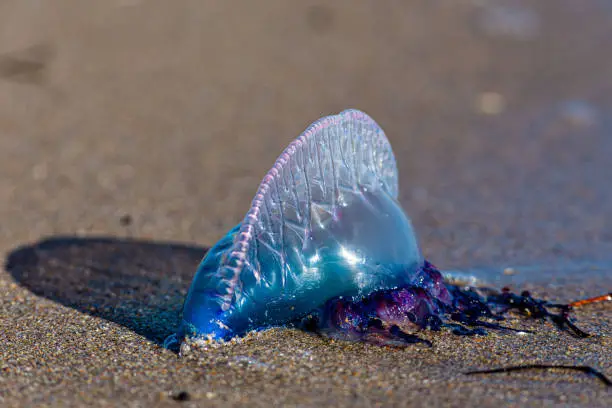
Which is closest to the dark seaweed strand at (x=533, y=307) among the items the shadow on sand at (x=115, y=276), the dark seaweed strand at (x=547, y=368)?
the dark seaweed strand at (x=547, y=368)

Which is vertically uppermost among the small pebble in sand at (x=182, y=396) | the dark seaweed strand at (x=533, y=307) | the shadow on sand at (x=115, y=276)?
the dark seaweed strand at (x=533, y=307)

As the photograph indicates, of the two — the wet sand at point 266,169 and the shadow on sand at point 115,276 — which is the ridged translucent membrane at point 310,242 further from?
the shadow on sand at point 115,276

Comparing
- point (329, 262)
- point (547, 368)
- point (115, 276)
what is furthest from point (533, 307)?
point (115, 276)

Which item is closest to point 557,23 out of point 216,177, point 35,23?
point 216,177

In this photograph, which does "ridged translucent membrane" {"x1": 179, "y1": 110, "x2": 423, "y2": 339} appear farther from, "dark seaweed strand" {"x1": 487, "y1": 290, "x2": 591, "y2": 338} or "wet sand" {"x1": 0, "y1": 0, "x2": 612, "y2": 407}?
"dark seaweed strand" {"x1": 487, "y1": 290, "x2": 591, "y2": 338}

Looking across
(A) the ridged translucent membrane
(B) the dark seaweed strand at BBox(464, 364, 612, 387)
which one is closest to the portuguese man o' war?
(A) the ridged translucent membrane

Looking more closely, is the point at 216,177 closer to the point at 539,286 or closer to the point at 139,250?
the point at 139,250
